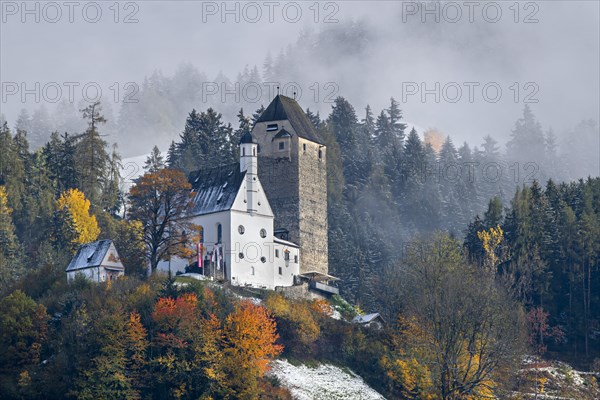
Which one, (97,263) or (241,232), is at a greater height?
(241,232)

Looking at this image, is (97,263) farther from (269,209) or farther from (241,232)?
(269,209)

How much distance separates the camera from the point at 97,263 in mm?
78938

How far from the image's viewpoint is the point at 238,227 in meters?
84.1

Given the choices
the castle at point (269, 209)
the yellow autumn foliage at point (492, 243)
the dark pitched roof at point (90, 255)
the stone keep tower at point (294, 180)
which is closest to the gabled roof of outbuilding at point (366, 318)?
the castle at point (269, 209)

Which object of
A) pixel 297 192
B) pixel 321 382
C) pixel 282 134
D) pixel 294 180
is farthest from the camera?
pixel 282 134

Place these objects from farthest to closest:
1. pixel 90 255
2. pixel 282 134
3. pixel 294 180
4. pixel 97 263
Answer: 1. pixel 282 134
2. pixel 294 180
3. pixel 90 255
4. pixel 97 263

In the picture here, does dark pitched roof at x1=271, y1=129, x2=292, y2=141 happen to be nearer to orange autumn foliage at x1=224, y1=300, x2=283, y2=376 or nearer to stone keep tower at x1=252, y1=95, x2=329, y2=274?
stone keep tower at x1=252, y1=95, x2=329, y2=274

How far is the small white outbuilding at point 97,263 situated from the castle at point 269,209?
17.2ft

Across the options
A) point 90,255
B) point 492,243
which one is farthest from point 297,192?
point 90,255

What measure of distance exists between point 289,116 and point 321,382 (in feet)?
80.7

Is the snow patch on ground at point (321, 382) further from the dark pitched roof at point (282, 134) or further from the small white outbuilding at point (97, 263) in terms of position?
the dark pitched roof at point (282, 134)

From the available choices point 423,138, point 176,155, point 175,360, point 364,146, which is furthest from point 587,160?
point 175,360

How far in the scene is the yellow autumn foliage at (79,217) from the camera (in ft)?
297

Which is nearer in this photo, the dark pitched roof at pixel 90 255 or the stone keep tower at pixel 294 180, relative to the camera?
the dark pitched roof at pixel 90 255
